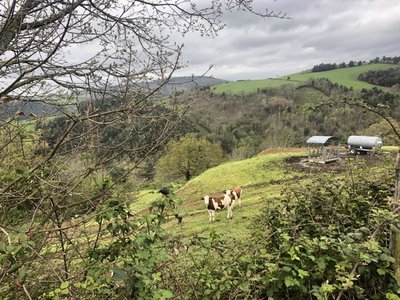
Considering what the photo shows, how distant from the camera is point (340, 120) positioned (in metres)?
63.5

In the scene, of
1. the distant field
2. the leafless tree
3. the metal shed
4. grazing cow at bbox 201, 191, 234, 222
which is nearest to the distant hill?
the leafless tree

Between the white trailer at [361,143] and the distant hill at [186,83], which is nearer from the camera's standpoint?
the distant hill at [186,83]

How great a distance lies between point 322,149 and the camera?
2612 cm

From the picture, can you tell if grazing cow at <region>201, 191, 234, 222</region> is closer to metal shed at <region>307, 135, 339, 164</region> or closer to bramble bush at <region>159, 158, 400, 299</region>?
metal shed at <region>307, 135, 339, 164</region>

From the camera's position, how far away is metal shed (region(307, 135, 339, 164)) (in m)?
24.9

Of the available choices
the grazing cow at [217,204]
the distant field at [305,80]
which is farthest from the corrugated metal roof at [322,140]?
the distant field at [305,80]

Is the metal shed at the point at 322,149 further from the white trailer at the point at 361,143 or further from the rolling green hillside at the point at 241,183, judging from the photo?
the rolling green hillside at the point at 241,183

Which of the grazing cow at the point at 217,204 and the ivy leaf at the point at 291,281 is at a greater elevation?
the ivy leaf at the point at 291,281

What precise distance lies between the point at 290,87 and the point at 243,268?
333 feet

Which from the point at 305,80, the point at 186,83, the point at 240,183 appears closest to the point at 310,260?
the point at 186,83

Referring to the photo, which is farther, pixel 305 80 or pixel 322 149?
pixel 305 80

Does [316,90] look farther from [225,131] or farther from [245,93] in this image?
[225,131]

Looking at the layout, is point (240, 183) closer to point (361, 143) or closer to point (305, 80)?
point (361, 143)

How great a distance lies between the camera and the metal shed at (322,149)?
81.6ft
